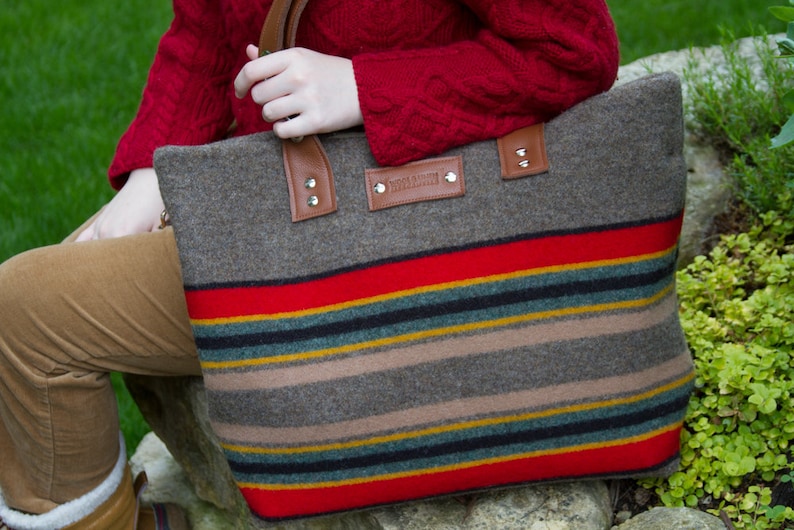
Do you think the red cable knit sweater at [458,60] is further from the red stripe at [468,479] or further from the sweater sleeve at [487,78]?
the red stripe at [468,479]

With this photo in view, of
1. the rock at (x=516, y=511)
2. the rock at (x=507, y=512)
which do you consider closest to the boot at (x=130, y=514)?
the rock at (x=507, y=512)

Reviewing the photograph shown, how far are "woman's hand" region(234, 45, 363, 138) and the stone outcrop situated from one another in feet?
2.58

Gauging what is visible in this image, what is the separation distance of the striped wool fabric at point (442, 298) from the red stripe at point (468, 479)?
1.3 inches

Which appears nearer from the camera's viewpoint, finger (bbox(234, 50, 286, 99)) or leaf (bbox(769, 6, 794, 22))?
finger (bbox(234, 50, 286, 99))

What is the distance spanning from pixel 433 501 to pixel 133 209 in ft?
2.85

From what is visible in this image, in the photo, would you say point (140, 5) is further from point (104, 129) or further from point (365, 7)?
point (365, 7)

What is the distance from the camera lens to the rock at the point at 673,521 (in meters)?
1.70

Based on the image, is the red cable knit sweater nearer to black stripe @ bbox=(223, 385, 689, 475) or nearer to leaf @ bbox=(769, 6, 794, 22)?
leaf @ bbox=(769, 6, 794, 22)

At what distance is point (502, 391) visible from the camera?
5.43ft

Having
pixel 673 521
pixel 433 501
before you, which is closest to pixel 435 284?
pixel 433 501

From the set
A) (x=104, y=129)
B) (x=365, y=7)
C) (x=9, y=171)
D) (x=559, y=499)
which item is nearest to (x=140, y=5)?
(x=104, y=129)

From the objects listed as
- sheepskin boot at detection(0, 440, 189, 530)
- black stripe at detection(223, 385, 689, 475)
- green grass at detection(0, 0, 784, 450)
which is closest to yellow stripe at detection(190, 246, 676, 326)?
black stripe at detection(223, 385, 689, 475)

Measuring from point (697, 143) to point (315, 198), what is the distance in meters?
1.47

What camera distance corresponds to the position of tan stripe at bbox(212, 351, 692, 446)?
1.66 meters
